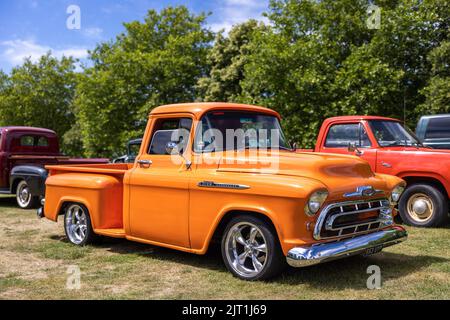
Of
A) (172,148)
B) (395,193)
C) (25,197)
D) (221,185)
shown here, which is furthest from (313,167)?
(25,197)

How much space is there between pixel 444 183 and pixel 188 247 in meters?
4.91

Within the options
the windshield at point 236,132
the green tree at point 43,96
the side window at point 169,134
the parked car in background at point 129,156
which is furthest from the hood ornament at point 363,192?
the green tree at point 43,96

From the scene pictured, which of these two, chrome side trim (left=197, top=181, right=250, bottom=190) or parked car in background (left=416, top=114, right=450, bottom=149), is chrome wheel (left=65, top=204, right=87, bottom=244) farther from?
parked car in background (left=416, top=114, right=450, bottom=149)

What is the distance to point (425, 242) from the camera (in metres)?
7.23

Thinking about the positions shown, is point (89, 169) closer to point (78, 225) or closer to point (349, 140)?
point (78, 225)

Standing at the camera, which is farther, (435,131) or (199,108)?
(435,131)

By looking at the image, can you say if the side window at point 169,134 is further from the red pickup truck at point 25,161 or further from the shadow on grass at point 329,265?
the red pickup truck at point 25,161

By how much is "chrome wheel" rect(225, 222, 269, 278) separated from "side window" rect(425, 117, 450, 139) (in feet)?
22.1

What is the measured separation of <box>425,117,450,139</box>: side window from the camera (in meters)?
10.3

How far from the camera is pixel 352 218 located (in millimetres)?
5199

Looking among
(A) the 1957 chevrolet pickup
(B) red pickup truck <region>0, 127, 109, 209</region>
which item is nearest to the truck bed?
(A) the 1957 chevrolet pickup

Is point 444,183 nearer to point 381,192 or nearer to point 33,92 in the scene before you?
point 381,192

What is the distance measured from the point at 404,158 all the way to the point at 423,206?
2.96ft
